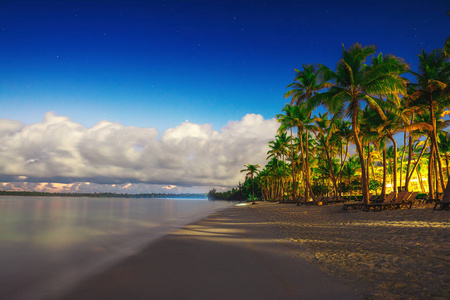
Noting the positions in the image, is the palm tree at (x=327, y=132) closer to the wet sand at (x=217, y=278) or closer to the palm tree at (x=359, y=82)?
the palm tree at (x=359, y=82)

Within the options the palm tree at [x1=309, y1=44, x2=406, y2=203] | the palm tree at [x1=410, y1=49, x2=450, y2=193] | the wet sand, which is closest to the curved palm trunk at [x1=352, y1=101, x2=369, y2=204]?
the palm tree at [x1=309, y1=44, x2=406, y2=203]

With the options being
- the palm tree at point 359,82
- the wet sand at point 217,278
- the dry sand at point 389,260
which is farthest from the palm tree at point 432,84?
the wet sand at point 217,278

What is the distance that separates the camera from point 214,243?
8930mm

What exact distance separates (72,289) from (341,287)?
16.7 ft

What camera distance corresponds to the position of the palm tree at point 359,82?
18.2 metres

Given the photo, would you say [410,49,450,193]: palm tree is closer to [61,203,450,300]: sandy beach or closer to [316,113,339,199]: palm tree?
[316,113,339,199]: palm tree

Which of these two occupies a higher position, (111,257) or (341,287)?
(341,287)

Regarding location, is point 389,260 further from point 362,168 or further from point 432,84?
point 432,84

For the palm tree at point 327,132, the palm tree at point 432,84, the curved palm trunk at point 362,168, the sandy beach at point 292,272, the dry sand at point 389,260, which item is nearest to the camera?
the dry sand at point 389,260

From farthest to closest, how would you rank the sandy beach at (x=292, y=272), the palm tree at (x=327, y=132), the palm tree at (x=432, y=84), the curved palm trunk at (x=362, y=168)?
the palm tree at (x=327, y=132) < the palm tree at (x=432, y=84) < the curved palm trunk at (x=362, y=168) < the sandy beach at (x=292, y=272)

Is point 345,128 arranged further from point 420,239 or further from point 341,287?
point 341,287

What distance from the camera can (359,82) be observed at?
18.7m

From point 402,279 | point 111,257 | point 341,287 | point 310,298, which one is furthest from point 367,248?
point 111,257

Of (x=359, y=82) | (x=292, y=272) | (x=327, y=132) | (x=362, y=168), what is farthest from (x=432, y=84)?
(x=292, y=272)
